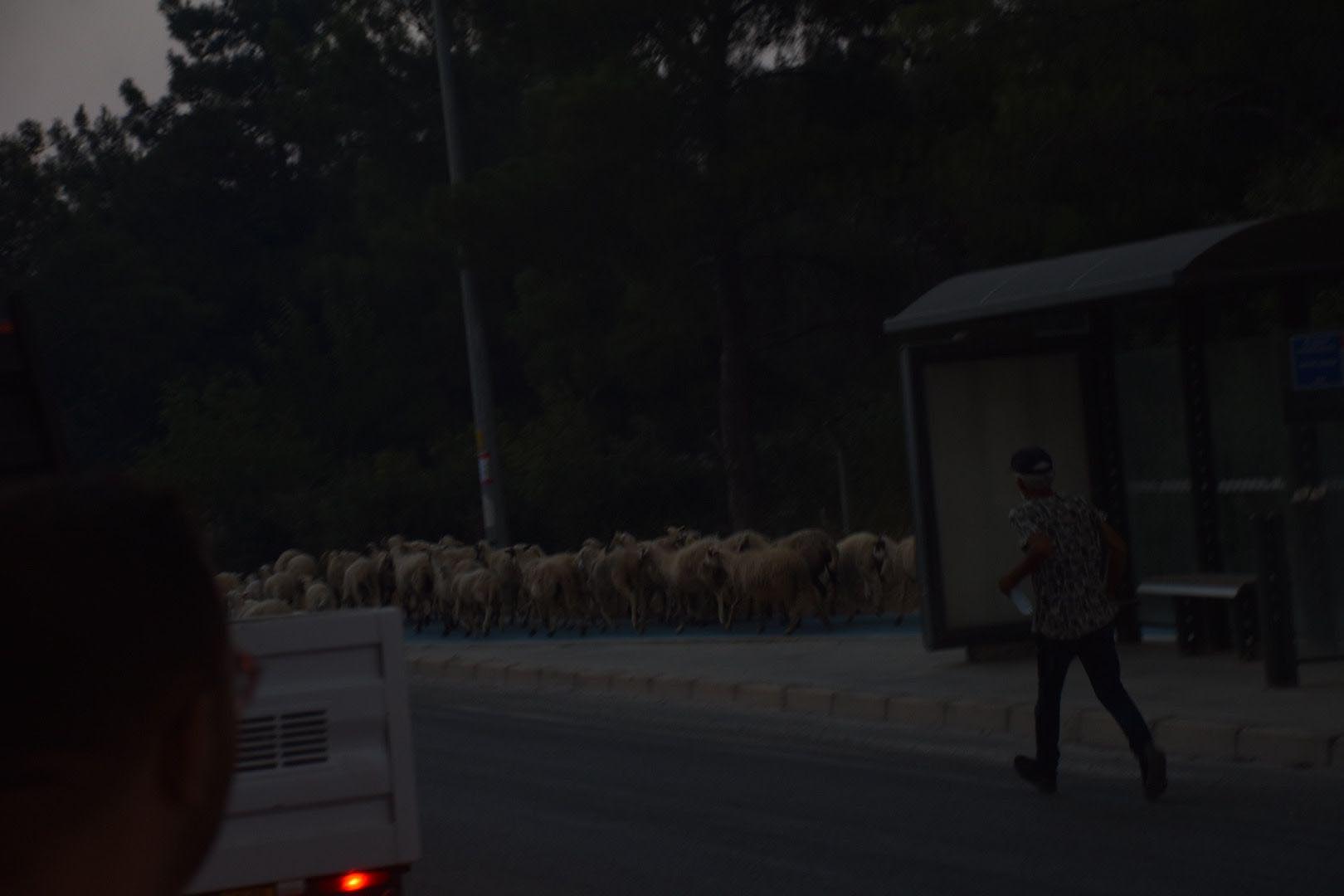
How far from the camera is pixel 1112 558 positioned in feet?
35.0

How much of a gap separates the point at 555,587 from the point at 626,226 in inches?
352

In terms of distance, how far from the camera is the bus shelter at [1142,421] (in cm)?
1411

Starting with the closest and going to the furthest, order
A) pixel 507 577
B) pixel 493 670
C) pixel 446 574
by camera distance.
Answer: pixel 493 670
pixel 507 577
pixel 446 574

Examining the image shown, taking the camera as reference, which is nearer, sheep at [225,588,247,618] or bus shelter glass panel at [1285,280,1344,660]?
bus shelter glass panel at [1285,280,1344,660]

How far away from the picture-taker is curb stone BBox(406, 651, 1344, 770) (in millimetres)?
11172

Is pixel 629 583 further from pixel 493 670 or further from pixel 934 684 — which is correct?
pixel 934 684

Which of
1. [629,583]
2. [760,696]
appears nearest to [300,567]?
[629,583]

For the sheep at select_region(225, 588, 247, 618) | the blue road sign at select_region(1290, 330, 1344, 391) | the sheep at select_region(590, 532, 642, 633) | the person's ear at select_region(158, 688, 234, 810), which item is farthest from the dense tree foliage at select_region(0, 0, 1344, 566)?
the person's ear at select_region(158, 688, 234, 810)

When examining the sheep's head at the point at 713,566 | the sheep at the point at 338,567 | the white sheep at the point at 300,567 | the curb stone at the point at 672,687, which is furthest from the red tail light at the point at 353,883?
the white sheep at the point at 300,567

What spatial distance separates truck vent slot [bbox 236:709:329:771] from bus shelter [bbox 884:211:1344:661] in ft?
30.4

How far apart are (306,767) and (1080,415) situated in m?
11.8

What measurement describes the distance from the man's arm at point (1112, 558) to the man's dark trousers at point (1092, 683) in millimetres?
245

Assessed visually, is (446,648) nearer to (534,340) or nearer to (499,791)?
(499,791)

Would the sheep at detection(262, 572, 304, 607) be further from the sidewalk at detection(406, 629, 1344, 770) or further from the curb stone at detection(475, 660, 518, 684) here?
the curb stone at detection(475, 660, 518, 684)
